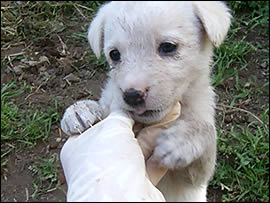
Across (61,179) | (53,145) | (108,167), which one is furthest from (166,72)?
(53,145)

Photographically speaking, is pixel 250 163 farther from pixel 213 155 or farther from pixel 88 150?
pixel 88 150

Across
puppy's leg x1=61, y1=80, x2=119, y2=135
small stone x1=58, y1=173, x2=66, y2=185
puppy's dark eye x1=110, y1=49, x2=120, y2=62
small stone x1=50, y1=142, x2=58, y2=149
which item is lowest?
small stone x1=58, y1=173, x2=66, y2=185

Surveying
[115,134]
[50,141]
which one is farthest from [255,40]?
[115,134]

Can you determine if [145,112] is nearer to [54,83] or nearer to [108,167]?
[108,167]

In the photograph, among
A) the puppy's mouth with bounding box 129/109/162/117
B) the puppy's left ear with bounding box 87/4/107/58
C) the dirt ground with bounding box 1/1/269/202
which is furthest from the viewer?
the dirt ground with bounding box 1/1/269/202

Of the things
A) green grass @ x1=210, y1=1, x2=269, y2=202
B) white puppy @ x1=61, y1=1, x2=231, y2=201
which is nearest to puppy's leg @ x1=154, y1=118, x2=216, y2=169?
white puppy @ x1=61, y1=1, x2=231, y2=201

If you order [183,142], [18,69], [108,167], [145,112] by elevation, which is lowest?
[18,69]

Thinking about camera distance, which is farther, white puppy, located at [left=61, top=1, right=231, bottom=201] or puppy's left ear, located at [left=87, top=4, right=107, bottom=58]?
puppy's left ear, located at [left=87, top=4, right=107, bottom=58]

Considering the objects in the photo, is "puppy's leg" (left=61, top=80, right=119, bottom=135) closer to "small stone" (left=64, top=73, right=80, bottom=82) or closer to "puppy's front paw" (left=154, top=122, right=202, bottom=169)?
"puppy's front paw" (left=154, top=122, right=202, bottom=169)

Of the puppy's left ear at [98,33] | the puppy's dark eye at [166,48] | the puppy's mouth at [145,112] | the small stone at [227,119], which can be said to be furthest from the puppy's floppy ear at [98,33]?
the small stone at [227,119]
